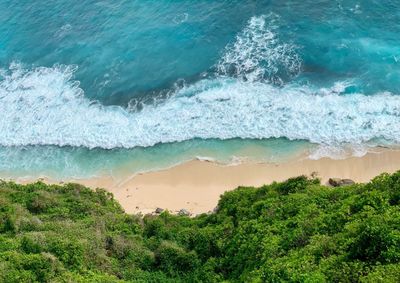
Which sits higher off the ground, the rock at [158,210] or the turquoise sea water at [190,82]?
the turquoise sea water at [190,82]

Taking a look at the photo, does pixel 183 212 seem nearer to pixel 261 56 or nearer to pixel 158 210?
pixel 158 210

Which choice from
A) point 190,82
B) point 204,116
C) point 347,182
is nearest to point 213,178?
point 204,116

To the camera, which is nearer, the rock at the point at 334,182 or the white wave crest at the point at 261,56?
the rock at the point at 334,182

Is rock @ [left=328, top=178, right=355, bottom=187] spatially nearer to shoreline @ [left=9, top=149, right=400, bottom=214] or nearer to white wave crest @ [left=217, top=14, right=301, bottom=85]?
shoreline @ [left=9, top=149, right=400, bottom=214]

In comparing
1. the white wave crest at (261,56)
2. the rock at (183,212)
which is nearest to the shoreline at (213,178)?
the rock at (183,212)

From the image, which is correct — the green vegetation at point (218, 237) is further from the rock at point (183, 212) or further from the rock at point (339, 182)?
the rock at point (339, 182)

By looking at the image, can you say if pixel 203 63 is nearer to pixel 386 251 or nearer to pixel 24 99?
pixel 24 99
